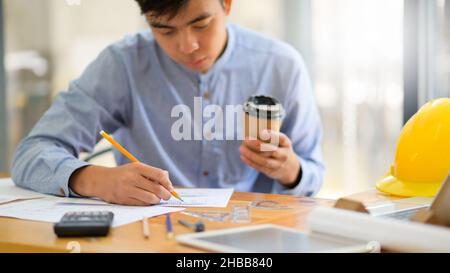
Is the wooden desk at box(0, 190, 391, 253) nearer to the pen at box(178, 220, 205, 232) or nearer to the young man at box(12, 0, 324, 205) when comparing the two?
the pen at box(178, 220, 205, 232)

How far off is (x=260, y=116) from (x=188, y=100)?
525 mm

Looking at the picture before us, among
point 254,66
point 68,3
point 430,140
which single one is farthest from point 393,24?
point 68,3

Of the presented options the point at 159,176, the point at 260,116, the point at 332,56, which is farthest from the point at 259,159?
the point at 332,56

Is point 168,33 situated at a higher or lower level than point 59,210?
higher

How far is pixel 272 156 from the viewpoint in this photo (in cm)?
148

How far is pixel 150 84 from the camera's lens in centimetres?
185

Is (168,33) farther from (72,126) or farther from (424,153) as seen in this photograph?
(424,153)

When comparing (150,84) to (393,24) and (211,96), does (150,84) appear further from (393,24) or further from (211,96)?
(393,24)

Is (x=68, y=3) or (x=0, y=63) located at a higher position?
(x=68, y=3)

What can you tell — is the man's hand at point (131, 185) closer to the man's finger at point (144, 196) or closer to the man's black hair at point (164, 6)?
the man's finger at point (144, 196)

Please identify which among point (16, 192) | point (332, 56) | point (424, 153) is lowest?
point (16, 192)

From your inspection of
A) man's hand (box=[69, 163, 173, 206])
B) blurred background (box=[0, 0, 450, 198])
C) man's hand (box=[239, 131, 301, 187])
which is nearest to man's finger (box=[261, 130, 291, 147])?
man's hand (box=[239, 131, 301, 187])

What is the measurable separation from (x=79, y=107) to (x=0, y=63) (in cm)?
169

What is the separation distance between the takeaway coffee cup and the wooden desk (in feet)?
0.74
